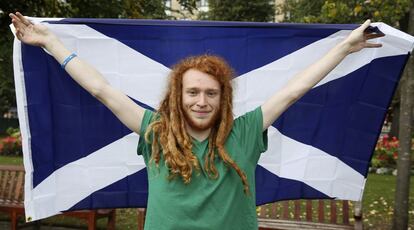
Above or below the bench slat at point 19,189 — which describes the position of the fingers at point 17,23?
above

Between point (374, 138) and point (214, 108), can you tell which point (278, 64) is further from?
point (214, 108)

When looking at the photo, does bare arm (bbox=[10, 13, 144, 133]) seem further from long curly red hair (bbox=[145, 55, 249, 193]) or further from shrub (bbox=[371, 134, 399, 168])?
shrub (bbox=[371, 134, 399, 168])

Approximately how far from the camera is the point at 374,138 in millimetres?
3900

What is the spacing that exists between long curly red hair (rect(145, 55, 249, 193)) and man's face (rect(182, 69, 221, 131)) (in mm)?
31

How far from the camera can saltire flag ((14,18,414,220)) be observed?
12.0 ft

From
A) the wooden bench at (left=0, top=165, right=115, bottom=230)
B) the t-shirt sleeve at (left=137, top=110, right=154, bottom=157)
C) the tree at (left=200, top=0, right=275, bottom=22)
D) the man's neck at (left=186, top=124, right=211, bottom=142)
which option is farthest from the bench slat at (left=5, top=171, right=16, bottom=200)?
the tree at (left=200, top=0, right=275, bottom=22)

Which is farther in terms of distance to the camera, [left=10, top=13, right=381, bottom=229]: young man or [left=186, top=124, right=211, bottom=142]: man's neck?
[left=186, top=124, right=211, bottom=142]: man's neck

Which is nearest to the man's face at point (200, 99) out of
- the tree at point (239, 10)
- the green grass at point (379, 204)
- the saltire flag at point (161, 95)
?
the saltire flag at point (161, 95)

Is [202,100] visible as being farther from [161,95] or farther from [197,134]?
[161,95]

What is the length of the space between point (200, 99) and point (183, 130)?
0.16 m

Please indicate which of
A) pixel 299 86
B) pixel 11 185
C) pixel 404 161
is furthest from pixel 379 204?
pixel 299 86

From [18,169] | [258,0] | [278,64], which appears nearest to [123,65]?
[278,64]

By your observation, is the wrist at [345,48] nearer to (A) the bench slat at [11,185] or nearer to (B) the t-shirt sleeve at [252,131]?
(B) the t-shirt sleeve at [252,131]

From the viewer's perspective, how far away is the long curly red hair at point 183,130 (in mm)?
2469
